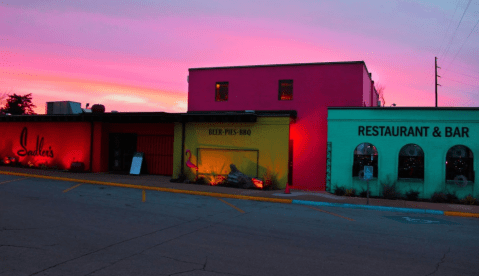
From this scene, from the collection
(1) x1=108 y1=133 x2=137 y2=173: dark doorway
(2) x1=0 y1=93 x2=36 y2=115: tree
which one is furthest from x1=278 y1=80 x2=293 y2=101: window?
(2) x1=0 y1=93 x2=36 y2=115: tree

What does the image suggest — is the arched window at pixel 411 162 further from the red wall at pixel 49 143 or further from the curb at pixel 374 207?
the red wall at pixel 49 143

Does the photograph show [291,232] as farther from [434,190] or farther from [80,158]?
[80,158]

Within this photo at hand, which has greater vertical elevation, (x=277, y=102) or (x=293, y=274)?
Result: (x=277, y=102)

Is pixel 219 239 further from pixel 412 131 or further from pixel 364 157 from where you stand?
pixel 412 131

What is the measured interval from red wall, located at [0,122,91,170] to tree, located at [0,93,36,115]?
35.2 m

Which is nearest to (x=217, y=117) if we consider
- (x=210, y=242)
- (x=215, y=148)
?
(x=215, y=148)

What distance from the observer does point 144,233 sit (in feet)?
28.0

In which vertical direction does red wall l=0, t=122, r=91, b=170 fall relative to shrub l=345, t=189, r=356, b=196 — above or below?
above

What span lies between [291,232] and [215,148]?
11.4 m

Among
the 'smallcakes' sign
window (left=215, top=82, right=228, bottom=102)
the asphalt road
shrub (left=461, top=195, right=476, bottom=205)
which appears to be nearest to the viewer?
the asphalt road

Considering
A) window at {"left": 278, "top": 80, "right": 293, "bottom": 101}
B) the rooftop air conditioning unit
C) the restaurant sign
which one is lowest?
the restaurant sign

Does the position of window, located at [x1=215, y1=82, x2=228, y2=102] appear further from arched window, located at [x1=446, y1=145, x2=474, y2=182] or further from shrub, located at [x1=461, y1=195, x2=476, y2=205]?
shrub, located at [x1=461, y1=195, x2=476, y2=205]

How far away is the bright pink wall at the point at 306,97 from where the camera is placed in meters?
20.6

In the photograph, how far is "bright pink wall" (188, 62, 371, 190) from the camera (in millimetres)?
20641
